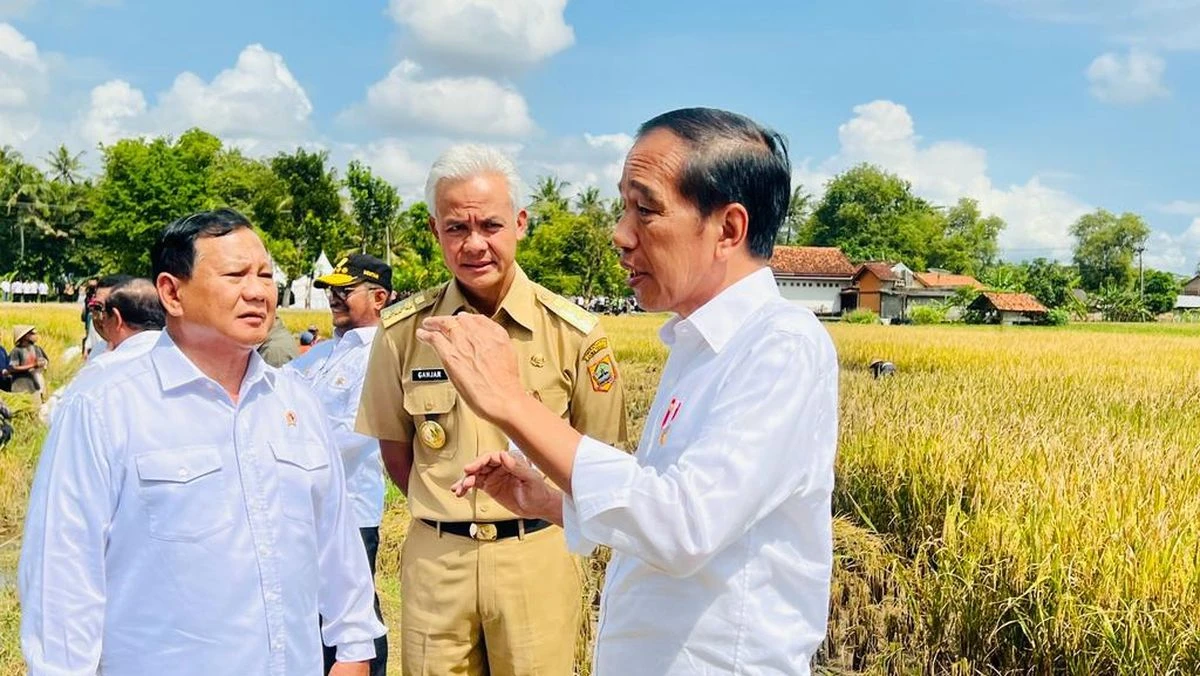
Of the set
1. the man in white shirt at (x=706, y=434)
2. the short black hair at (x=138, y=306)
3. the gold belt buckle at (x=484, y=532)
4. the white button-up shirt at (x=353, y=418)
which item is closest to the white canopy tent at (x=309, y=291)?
the short black hair at (x=138, y=306)

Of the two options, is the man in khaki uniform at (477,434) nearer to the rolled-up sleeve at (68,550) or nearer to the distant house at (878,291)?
the rolled-up sleeve at (68,550)

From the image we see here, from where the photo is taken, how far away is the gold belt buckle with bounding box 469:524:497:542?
2.25 m

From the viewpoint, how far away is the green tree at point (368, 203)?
41.7 metres

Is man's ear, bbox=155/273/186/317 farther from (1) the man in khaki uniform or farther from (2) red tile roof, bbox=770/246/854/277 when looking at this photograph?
(2) red tile roof, bbox=770/246/854/277

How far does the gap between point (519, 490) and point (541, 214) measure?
2020 inches

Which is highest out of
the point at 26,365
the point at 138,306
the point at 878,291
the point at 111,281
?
the point at 878,291

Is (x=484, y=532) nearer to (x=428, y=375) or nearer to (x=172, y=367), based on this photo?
(x=428, y=375)

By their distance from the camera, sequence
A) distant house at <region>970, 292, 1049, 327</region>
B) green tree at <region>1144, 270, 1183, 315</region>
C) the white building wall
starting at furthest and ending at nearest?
the white building wall
green tree at <region>1144, 270, 1183, 315</region>
distant house at <region>970, 292, 1049, 327</region>

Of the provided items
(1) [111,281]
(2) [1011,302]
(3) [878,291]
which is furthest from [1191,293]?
(1) [111,281]

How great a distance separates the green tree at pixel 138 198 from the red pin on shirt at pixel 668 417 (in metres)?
39.9

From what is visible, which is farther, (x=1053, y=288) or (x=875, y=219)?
(x=875, y=219)

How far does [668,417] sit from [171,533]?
3.15 ft

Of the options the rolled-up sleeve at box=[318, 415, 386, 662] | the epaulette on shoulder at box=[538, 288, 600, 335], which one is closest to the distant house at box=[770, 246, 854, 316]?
the epaulette on shoulder at box=[538, 288, 600, 335]

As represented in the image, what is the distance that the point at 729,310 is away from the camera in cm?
136
